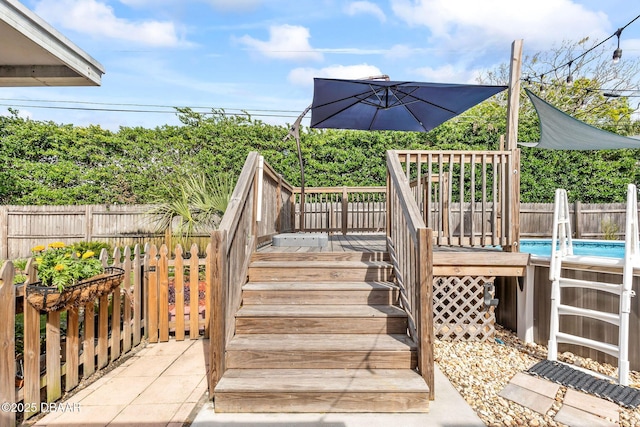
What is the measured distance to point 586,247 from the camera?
240 inches

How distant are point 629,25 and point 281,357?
5947 mm

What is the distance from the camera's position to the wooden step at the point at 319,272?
3078 mm

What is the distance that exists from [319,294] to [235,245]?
0.81 meters

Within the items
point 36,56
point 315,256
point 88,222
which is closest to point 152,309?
point 315,256

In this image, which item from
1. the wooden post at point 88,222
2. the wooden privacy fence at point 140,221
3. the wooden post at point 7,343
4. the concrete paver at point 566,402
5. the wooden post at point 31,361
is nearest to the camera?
the wooden post at point 7,343

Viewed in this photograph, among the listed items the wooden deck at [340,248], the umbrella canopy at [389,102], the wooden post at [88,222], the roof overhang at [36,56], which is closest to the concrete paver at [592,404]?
the wooden deck at [340,248]

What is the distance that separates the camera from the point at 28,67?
10.4 ft

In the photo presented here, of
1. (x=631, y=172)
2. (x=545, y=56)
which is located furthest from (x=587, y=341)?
(x=545, y=56)

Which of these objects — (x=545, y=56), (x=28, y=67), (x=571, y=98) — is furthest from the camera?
(x=545, y=56)

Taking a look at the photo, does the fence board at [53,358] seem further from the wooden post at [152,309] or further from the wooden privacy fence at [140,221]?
the wooden privacy fence at [140,221]

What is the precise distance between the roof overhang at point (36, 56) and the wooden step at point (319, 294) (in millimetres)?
2434

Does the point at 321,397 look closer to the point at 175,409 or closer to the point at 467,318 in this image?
the point at 175,409

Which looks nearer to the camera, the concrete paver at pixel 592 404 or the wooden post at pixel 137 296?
Result: the concrete paver at pixel 592 404

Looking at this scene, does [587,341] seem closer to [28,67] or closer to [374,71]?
[28,67]
